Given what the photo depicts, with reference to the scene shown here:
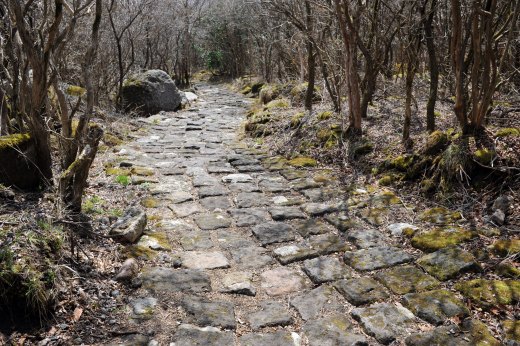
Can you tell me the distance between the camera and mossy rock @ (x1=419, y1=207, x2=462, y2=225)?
159 inches

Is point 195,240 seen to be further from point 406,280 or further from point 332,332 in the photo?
point 406,280

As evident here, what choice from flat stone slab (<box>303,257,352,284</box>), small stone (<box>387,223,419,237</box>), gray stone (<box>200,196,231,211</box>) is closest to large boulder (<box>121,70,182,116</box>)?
gray stone (<box>200,196,231,211</box>)

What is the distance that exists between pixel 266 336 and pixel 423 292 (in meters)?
1.18

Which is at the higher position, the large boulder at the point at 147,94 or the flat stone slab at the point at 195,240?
the large boulder at the point at 147,94

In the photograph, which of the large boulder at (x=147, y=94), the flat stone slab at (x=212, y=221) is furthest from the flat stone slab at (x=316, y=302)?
the large boulder at (x=147, y=94)

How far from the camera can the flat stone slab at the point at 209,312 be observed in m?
2.84

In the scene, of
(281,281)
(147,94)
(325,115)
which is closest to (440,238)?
(281,281)

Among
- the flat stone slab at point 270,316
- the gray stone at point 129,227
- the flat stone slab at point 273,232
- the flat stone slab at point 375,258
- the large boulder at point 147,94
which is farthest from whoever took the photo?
the large boulder at point 147,94

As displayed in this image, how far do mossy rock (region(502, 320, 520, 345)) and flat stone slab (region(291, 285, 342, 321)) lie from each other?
1005 mm

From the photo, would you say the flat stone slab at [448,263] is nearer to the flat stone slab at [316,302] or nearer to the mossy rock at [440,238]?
the mossy rock at [440,238]

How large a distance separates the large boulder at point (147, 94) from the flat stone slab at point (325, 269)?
904cm

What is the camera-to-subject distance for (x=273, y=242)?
4.05m

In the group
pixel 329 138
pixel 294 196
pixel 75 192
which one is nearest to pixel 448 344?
pixel 294 196

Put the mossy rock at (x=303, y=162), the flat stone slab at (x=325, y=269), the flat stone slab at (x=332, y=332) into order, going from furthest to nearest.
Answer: the mossy rock at (x=303, y=162), the flat stone slab at (x=325, y=269), the flat stone slab at (x=332, y=332)
